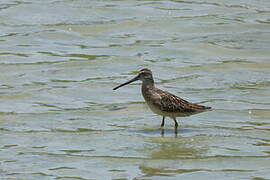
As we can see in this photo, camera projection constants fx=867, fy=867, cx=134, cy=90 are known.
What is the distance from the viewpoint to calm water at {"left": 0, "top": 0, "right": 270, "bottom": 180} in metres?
9.78

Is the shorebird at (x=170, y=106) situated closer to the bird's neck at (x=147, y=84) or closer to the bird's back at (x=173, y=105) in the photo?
the bird's back at (x=173, y=105)

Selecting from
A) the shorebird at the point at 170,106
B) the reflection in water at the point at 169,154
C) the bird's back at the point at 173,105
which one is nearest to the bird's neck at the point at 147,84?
the shorebird at the point at 170,106

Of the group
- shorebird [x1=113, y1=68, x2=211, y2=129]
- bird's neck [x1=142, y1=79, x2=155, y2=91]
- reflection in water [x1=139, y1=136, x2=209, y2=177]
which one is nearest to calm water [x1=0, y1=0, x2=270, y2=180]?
reflection in water [x1=139, y1=136, x2=209, y2=177]

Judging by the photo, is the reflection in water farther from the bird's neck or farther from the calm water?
the bird's neck

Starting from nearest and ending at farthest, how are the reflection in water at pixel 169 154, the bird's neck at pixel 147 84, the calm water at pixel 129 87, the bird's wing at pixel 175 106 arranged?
1. the reflection in water at pixel 169 154
2. the calm water at pixel 129 87
3. the bird's wing at pixel 175 106
4. the bird's neck at pixel 147 84

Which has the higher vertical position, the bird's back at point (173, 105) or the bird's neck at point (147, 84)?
the bird's neck at point (147, 84)

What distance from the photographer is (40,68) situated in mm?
14711

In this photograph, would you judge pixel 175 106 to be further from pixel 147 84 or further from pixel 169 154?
pixel 169 154

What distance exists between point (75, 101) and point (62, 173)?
365 cm

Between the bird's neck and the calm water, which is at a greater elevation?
the bird's neck

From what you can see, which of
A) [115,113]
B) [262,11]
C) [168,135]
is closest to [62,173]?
Answer: [168,135]

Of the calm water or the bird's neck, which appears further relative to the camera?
the bird's neck

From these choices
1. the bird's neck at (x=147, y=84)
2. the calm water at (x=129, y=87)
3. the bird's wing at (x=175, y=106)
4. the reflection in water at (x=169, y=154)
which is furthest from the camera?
the bird's neck at (x=147, y=84)

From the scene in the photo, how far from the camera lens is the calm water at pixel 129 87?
32.1 ft
